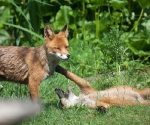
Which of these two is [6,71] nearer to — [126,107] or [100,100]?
[100,100]

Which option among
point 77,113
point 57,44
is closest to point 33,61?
point 57,44

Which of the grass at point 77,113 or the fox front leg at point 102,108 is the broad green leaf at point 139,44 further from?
the fox front leg at point 102,108

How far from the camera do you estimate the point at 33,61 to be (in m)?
5.32

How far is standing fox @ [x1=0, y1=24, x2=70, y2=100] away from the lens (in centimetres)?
521

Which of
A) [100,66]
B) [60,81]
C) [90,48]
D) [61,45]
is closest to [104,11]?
[90,48]

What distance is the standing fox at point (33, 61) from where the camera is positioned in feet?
17.1

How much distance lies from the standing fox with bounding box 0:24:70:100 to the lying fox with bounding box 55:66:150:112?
0.20 m

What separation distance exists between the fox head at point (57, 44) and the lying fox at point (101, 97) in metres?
0.25

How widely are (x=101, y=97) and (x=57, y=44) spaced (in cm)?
96

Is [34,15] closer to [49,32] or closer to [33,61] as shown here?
[49,32]

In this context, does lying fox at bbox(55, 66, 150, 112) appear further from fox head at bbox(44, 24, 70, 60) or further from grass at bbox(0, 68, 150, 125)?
fox head at bbox(44, 24, 70, 60)

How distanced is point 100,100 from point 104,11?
4.58m

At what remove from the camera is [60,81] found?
6.56 metres

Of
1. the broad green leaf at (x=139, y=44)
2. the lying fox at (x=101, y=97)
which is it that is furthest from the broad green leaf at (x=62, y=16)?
the lying fox at (x=101, y=97)
